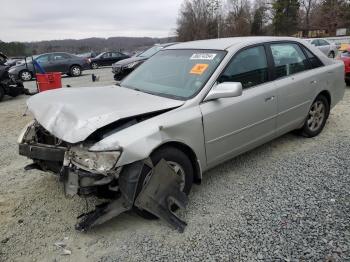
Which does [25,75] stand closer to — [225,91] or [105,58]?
[105,58]

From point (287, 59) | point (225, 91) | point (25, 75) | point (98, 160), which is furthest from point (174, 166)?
point (25, 75)

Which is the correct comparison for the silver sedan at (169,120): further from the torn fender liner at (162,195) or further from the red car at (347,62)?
the red car at (347,62)

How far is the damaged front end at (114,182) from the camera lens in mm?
2768

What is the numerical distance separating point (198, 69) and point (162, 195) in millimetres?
1506

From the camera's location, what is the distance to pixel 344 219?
3.05m

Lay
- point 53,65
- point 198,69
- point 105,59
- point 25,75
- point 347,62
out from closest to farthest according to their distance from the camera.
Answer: point 198,69
point 347,62
point 25,75
point 53,65
point 105,59

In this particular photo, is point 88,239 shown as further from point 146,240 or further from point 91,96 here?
point 91,96

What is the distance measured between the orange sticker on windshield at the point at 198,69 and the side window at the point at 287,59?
115 centimetres

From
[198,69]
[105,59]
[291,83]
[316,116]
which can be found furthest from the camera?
[105,59]

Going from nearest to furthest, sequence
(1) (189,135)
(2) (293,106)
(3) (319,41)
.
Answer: (1) (189,135) → (2) (293,106) → (3) (319,41)

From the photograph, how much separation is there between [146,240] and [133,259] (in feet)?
0.83

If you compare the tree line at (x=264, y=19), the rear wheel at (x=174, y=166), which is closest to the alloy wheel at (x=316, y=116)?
the rear wheel at (x=174, y=166)

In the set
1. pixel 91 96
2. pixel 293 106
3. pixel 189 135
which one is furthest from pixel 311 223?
pixel 91 96

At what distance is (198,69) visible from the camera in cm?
369
